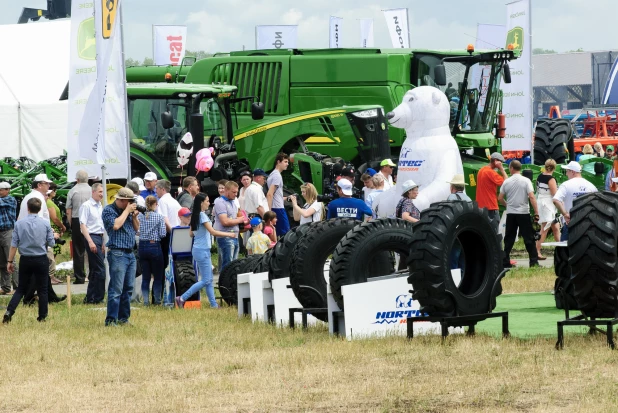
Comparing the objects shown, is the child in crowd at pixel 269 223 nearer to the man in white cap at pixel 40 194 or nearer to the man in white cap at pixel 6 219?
the man in white cap at pixel 40 194

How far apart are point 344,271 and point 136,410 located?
3341 mm

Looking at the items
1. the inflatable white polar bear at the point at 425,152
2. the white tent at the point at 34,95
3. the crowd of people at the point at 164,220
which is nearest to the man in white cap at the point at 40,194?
the crowd of people at the point at 164,220

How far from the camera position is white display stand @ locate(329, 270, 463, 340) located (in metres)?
10.7

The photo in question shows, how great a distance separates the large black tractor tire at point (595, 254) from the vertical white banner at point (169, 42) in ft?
89.6

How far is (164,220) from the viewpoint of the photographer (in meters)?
14.6

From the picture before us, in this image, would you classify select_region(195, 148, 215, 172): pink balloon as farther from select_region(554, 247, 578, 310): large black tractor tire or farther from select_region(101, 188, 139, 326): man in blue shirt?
select_region(554, 247, 578, 310): large black tractor tire

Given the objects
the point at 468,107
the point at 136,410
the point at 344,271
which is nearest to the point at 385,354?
the point at 344,271

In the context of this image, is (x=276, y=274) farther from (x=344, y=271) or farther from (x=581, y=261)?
(x=581, y=261)

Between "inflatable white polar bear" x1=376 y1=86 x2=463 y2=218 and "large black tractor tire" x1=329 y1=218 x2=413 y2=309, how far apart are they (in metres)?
3.35

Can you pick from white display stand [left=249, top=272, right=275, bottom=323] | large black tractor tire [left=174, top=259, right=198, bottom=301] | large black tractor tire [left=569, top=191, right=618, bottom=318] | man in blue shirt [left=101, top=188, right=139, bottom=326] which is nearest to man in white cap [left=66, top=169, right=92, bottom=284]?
large black tractor tire [left=174, top=259, right=198, bottom=301]

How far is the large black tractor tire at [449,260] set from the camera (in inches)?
402

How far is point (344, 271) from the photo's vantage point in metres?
10.8

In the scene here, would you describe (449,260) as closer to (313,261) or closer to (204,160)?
(313,261)

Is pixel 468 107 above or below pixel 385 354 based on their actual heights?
above
